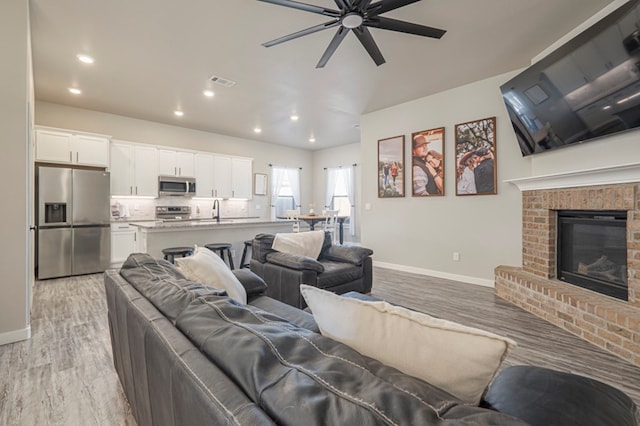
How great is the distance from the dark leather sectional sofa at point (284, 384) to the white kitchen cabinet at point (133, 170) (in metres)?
5.32

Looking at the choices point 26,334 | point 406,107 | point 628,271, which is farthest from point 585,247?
point 26,334

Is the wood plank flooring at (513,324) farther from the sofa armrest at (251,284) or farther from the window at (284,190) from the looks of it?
the window at (284,190)

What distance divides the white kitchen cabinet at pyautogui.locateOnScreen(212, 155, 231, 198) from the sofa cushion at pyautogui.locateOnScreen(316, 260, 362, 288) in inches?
170

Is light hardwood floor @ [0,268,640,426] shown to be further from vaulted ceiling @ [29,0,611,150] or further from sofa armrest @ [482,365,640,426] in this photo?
vaulted ceiling @ [29,0,611,150]

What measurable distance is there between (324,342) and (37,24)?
4171mm

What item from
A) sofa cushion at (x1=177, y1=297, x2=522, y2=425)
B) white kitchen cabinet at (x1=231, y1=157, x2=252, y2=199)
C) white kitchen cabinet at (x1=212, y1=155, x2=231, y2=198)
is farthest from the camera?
white kitchen cabinet at (x1=231, y1=157, x2=252, y2=199)

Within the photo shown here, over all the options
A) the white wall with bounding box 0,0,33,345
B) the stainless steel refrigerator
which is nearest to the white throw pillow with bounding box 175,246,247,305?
the white wall with bounding box 0,0,33,345

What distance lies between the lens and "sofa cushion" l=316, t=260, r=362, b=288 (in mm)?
2999

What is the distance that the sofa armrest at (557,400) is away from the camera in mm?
737

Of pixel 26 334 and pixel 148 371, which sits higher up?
pixel 148 371

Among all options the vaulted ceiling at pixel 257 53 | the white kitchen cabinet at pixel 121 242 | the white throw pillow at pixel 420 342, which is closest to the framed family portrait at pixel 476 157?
the vaulted ceiling at pixel 257 53

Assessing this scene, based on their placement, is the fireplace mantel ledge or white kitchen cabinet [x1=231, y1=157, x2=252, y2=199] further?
white kitchen cabinet [x1=231, y1=157, x2=252, y2=199]

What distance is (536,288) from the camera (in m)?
3.02

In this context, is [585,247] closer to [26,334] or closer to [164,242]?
[164,242]
